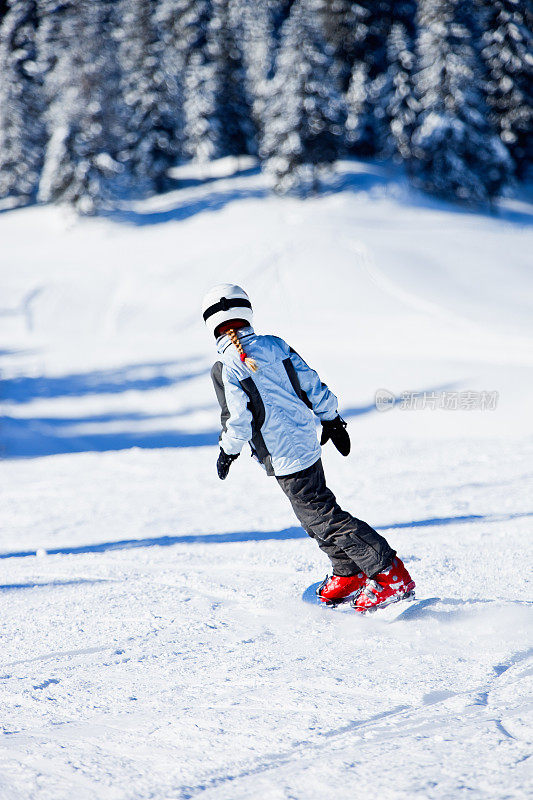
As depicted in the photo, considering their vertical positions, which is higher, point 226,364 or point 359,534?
point 226,364

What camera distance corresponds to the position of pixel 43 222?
3462 cm

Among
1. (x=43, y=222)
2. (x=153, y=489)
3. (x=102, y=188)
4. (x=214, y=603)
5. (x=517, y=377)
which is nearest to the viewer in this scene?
(x=214, y=603)

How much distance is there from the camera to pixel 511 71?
34.4m

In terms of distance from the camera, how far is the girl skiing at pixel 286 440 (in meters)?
3.58

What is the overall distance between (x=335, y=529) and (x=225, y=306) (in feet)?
4.54

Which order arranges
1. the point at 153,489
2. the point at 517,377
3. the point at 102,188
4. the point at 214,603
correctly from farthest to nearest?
1. the point at 102,188
2. the point at 517,377
3. the point at 153,489
4. the point at 214,603

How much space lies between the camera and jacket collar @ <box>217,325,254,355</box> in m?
3.64

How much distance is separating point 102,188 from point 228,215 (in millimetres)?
6282

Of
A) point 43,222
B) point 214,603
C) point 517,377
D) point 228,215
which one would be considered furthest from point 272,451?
point 43,222

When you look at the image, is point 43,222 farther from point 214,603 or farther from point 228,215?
point 214,603

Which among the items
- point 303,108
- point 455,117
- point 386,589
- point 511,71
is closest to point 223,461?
point 386,589

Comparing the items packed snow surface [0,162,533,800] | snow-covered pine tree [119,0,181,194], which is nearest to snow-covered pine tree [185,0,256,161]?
snow-covered pine tree [119,0,181,194]

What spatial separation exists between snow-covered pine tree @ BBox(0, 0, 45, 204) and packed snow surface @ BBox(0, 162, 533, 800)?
23.6 meters

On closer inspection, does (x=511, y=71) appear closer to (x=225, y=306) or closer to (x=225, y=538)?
(x=225, y=538)
